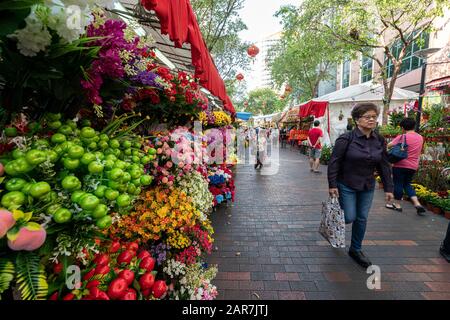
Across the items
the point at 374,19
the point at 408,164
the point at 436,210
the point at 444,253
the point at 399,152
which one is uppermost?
the point at 374,19

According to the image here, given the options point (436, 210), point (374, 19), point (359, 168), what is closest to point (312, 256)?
point (359, 168)

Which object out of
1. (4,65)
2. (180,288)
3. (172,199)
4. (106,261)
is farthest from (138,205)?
(4,65)

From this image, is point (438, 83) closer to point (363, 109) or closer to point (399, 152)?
point (399, 152)

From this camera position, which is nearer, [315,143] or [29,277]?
[29,277]

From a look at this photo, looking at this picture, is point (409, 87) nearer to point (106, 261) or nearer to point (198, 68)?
point (198, 68)

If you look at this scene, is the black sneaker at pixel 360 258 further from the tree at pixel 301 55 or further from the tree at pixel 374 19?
the tree at pixel 301 55

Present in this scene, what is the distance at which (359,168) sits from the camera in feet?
9.89

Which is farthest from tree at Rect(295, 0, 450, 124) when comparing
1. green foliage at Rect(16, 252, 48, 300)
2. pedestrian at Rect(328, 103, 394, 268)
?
green foliage at Rect(16, 252, 48, 300)

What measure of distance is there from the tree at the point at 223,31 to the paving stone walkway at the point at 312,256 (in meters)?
8.17

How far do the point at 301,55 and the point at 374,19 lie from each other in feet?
9.86

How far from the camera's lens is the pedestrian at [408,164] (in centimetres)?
491

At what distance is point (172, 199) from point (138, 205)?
284 millimetres
